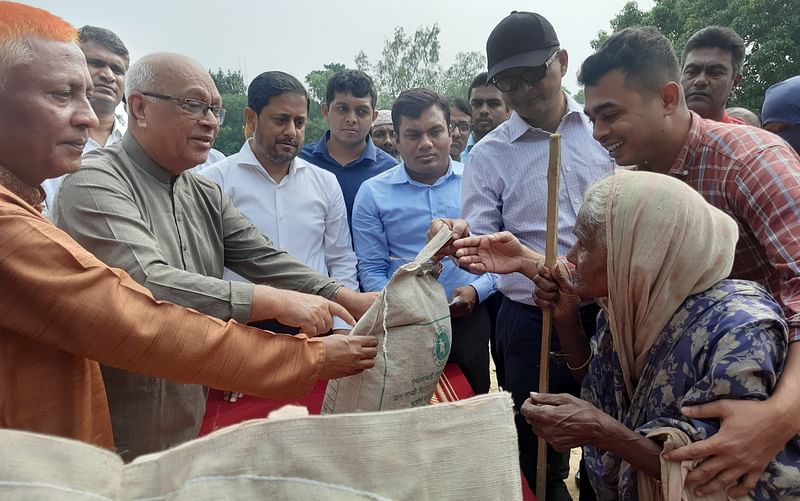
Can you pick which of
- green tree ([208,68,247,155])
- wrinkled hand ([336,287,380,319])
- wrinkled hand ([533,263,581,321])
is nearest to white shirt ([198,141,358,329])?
wrinkled hand ([336,287,380,319])

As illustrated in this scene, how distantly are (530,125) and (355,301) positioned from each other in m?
1.54

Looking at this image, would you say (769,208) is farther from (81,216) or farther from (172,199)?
(81,216)

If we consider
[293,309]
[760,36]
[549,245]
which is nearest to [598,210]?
[549,245]

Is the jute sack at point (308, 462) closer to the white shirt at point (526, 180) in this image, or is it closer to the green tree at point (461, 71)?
the white shirt at point (526, 180)

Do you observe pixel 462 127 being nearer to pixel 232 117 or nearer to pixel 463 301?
pixel 463 301

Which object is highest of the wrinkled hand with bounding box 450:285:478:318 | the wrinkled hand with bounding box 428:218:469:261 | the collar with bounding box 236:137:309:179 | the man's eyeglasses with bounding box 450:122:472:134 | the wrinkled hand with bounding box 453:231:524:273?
the man's eyeglasses with bounding box 450:122:472:134

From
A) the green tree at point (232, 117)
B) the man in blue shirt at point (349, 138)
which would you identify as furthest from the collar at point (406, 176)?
the green tree at point (232, 117)

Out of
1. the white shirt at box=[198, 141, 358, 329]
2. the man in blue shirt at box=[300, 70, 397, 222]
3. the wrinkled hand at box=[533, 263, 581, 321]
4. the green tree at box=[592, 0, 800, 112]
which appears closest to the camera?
the wrinkled hand at box=[533, 263, 581, 321]

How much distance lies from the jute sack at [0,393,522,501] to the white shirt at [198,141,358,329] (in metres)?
2.80

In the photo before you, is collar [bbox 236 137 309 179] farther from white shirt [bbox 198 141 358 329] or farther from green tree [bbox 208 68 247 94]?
green tree [bbox 208 68 247 94]

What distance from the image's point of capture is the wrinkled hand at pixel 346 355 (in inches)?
60.5

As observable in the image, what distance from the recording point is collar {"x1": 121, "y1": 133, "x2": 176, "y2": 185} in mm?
2078

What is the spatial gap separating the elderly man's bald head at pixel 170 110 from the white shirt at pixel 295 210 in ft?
4.40

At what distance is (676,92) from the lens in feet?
7.14
